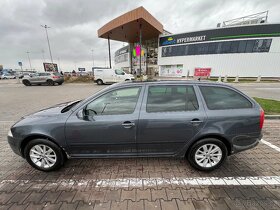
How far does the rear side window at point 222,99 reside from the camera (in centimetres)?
263

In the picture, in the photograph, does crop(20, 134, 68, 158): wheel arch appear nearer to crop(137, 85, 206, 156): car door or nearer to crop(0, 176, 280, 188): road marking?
crop(0, 176, 280, 188): road marking

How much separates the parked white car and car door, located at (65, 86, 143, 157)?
1579 centimetres

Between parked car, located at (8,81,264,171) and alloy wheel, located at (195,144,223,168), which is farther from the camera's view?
alloy wheel, located at (195,144,223,168)

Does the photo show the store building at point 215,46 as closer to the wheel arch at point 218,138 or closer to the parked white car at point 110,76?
the parked white car at point 110,76

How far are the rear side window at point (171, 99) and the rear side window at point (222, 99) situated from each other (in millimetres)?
247

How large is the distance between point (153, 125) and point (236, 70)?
103 feet

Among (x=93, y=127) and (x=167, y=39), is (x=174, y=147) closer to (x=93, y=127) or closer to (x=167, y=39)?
(x=93, y=127)

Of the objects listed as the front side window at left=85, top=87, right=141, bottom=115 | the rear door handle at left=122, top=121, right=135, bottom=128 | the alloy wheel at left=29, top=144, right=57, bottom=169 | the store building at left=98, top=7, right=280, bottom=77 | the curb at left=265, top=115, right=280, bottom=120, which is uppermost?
the store building at left=98, top=7, right=280, bottom=77

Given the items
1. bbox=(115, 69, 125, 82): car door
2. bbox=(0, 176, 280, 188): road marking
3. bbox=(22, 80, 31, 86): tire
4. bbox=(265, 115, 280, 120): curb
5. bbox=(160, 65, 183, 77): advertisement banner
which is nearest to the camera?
bbox=(0, 176, 280, 188): road marking

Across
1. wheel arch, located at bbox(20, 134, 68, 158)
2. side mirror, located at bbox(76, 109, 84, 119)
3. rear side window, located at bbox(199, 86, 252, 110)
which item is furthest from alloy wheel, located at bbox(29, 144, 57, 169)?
rear side window, located at bbox(199, 86, 252, 110)

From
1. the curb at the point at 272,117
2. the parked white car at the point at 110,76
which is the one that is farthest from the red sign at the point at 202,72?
the curb at the point at 272,117

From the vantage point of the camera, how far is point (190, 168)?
2.83 m

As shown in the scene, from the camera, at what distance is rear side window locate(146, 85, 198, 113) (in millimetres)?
2572

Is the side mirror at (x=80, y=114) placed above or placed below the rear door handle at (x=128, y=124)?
above
